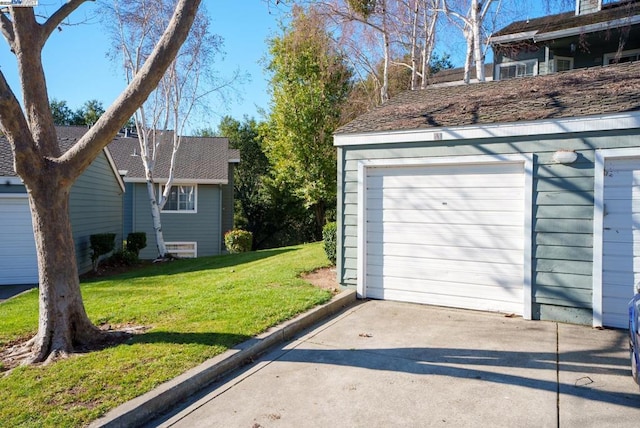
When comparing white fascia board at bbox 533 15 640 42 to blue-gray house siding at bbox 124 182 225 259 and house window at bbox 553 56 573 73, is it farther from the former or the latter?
blue-gray house siding at bbox 124 182 225 259

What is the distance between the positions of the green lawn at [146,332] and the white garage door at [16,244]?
2747 mm

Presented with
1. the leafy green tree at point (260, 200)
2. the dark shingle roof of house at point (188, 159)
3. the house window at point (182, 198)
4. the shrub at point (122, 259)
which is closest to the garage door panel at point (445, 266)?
the shrub at point (122, 259)

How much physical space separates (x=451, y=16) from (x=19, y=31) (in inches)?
465

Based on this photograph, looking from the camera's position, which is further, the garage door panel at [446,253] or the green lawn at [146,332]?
the garage door panel at [446,253]

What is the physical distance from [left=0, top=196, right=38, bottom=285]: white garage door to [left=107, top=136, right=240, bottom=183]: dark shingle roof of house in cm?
599

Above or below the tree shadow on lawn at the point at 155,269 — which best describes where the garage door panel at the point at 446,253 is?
above

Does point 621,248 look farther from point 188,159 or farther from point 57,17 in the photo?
point 188,159

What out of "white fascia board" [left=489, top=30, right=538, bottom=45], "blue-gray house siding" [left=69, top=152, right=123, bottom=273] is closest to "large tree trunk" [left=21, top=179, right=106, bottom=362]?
"blue-gray house siding" [left=69, top=152, right=123, bottom=273]

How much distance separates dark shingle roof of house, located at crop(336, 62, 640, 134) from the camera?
534 cm

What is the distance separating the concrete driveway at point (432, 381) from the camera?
10.3 feet

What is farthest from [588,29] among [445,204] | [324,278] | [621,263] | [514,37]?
[324,278]

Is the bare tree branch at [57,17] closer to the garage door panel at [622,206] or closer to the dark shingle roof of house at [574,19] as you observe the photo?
the garage door panel at [622,206]

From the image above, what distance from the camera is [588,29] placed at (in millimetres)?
12375

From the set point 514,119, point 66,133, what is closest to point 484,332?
point 514,119
